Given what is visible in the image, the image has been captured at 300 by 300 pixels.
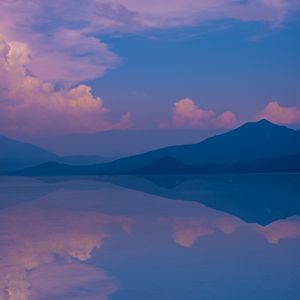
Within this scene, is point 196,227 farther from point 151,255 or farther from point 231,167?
point 231,167

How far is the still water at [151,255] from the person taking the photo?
9.00 meters

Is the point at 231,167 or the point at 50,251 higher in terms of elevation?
the point at 231,167

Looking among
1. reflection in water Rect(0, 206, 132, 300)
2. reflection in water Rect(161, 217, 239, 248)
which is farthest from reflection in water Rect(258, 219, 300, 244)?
reflection in water Rect(0, 206, 132, 300)

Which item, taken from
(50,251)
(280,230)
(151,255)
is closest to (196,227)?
(280,230)

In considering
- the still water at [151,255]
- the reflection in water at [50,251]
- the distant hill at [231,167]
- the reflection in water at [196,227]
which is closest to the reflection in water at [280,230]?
the still water at [151,255]

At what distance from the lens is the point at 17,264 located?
1123 cm

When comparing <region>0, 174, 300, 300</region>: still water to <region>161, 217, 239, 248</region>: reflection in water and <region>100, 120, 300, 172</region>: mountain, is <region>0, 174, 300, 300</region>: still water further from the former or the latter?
<region>100, 120, 300, 172</region>: mountain

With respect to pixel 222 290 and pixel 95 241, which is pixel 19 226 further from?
pixel 222 290

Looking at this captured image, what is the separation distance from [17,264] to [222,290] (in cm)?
465

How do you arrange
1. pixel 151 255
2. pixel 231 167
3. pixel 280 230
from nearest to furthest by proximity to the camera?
pixel 151 255 → pixel 280 230 → pixel 231 167

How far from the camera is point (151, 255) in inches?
481

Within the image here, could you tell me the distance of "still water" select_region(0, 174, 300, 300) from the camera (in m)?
9.00

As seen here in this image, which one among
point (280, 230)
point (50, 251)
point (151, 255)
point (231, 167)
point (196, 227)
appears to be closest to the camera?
point (151, 255)

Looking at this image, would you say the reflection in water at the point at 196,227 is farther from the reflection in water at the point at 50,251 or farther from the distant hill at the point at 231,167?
the distant hill at the point at 231,167
